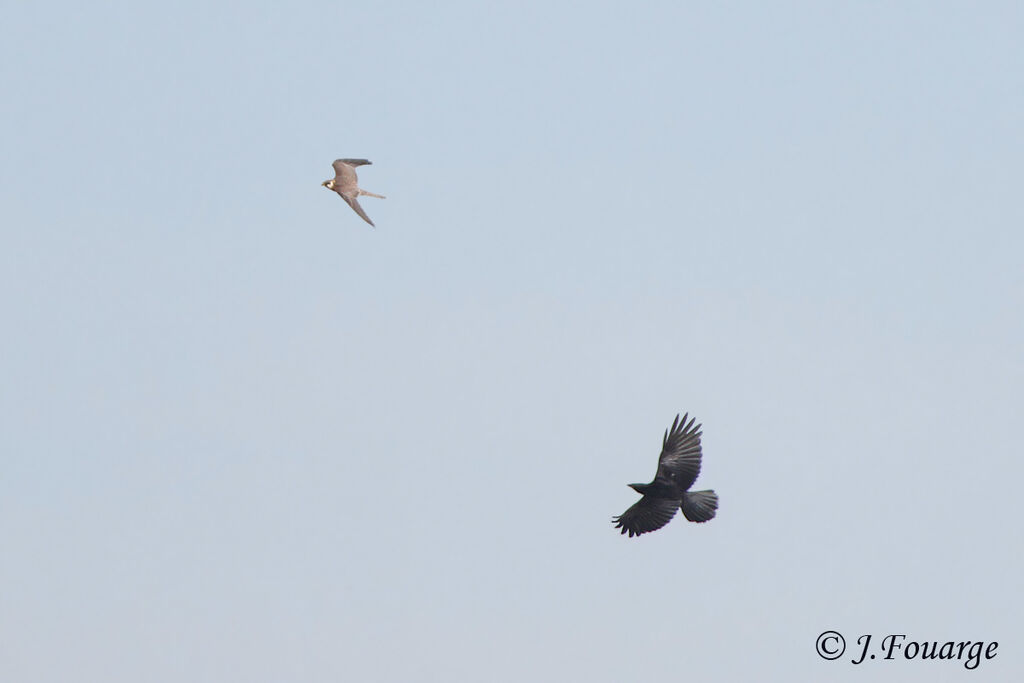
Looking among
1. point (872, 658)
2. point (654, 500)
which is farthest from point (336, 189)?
point (872, 658)

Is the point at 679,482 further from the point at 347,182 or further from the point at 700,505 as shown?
the point at 347,182

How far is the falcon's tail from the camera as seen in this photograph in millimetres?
46719

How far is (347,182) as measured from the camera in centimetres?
5875

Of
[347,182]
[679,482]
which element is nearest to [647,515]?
[679,482]

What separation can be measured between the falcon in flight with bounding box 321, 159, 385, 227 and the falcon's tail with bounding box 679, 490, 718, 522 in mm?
17409

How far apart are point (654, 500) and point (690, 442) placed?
2.01 meters

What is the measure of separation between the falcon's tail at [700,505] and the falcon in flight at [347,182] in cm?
1741

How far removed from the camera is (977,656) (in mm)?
49062

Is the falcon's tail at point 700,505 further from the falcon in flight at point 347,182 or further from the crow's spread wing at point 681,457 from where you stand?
the falcon in flight at point 347,182

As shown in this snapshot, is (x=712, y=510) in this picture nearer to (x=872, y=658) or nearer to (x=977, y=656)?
(x=872, y=658)

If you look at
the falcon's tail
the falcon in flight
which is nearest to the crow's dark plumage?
the falcon's tail

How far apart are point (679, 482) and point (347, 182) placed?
18326 mm

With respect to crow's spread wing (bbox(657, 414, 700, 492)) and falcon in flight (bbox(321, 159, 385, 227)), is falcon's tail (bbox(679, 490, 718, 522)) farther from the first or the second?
falcon in flight (bbox(321, 159, 385, 227))

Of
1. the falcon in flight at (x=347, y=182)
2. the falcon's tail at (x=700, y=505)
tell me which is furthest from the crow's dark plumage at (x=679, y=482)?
the falcon in flight at (x=347, y=182)
